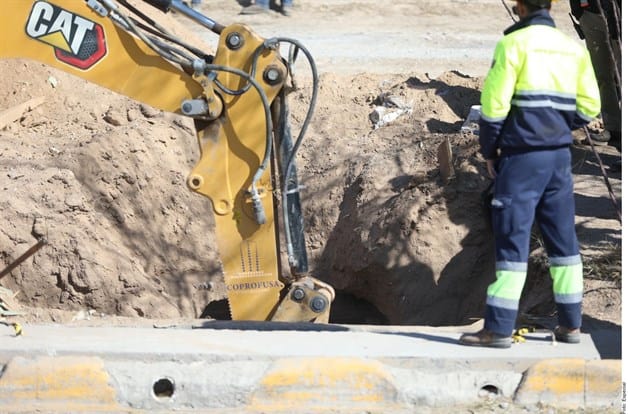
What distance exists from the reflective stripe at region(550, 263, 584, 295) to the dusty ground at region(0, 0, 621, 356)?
1140 millimetres

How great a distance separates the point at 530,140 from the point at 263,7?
46.3 feet

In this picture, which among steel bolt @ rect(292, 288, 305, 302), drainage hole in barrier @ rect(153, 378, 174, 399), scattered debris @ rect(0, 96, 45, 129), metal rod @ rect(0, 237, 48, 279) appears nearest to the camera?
drainage hole in barrier @ rect(153, 378, 174, 399)

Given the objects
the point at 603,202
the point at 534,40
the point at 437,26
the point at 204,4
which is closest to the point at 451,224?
the point at 603,202

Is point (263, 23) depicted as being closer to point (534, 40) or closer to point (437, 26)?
point (437, 26)

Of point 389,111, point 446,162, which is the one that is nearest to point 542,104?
point 446,162

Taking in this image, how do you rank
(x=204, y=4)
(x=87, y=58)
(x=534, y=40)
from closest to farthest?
1. (x=534, y=40)
2. (x=87, y=58)
3. (x=204, y=4)

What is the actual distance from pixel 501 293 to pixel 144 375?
1975 mm

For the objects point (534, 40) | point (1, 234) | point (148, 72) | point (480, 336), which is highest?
point (534, 40)

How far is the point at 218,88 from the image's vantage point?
21.8ft

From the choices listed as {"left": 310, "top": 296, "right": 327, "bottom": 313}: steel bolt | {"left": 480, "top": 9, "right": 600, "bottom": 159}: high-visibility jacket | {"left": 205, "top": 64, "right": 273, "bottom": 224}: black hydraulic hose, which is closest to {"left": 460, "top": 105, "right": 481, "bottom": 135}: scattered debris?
{"left": 310, "top": 296, "right": 327, "bottom": 313}: steel bolt

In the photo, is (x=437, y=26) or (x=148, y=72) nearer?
(x=148, y=72)

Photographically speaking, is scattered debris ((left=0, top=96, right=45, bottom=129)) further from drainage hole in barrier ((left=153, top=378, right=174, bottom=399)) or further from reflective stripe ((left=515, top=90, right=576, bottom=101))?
reflective stripe ((left=515, top=90, right=576, bottom=101))

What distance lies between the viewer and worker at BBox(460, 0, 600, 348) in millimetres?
5645

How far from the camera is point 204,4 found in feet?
64.7
